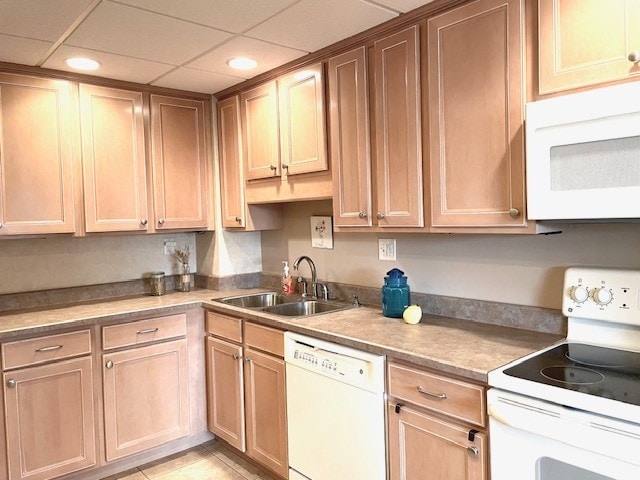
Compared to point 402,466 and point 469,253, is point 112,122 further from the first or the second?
point 402,466

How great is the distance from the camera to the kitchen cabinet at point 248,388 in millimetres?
2389

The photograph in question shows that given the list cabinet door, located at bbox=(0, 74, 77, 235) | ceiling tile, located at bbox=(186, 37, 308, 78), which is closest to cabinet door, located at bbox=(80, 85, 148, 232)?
cabinet door, located at bbox=(0, 74, 77, 235)

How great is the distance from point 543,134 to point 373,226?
890 millimetres

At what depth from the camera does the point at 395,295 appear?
2.26m

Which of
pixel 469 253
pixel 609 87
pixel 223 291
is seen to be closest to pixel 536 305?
pixel 469 253

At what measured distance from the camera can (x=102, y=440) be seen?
2.59 meters

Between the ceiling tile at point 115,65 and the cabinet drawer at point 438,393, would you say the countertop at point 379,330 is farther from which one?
the ceiling tile at point 115,65

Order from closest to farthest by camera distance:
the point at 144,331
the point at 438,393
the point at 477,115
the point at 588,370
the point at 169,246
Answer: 1. the point at 588,370
2. the point at 438,393
3. the point at 477,115
4. the point at 144,331
5. the point at 169,246

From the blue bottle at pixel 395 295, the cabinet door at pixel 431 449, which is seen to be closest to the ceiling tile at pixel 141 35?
the blue bottle at pixel 395 295

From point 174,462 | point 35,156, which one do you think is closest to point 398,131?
point 35,156

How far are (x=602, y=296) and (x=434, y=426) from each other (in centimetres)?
73

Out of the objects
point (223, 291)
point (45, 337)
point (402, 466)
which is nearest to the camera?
point (402, 466)

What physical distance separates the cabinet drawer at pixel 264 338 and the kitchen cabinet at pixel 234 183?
80 centimetres

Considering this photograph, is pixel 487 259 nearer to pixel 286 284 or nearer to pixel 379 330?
pixel 379 330
